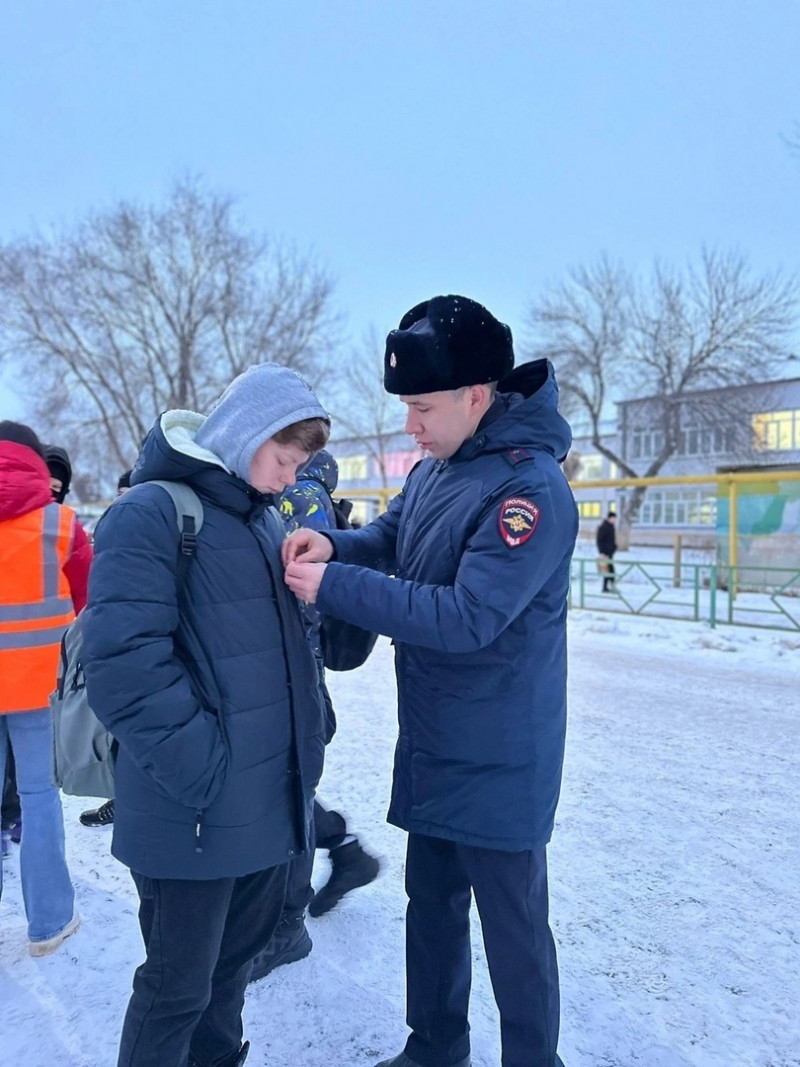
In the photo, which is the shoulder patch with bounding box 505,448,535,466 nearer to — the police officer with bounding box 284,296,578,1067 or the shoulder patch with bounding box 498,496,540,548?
the police officer with bounding box 284,296,578,1067

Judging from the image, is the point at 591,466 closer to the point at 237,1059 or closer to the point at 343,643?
the point at 343,643

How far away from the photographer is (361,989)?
2.39 metres

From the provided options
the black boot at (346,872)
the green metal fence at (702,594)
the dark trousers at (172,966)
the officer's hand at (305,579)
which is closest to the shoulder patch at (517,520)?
the officer's hand at (305,579)

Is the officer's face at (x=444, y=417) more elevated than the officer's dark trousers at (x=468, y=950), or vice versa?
the officer's face at (x=444, y=417)

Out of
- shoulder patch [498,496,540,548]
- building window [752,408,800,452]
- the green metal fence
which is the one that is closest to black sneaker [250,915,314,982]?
shoulder patch [498,496,540,548]

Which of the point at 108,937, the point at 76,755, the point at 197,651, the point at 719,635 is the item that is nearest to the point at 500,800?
the point at 197,651

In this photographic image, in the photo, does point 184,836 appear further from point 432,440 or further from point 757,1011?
point 757,1011

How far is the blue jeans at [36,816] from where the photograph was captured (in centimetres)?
256

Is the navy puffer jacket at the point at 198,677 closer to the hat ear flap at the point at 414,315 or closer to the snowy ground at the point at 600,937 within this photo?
the hat ear flap at the point at 414,315

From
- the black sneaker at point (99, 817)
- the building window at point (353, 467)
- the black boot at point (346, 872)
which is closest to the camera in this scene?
the black boot at point (346, 872)

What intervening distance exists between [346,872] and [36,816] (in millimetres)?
1228

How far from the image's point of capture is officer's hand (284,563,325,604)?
5.56 feet

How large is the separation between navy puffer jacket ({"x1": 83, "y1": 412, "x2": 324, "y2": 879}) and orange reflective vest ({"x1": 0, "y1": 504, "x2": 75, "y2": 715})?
41.3 inches

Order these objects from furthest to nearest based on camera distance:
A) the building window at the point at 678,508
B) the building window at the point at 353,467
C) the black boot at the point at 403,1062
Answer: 1. the building window at the point at 353,467
2. the building window at the point at 678,508
3. the black boot at the point at 403,1062
